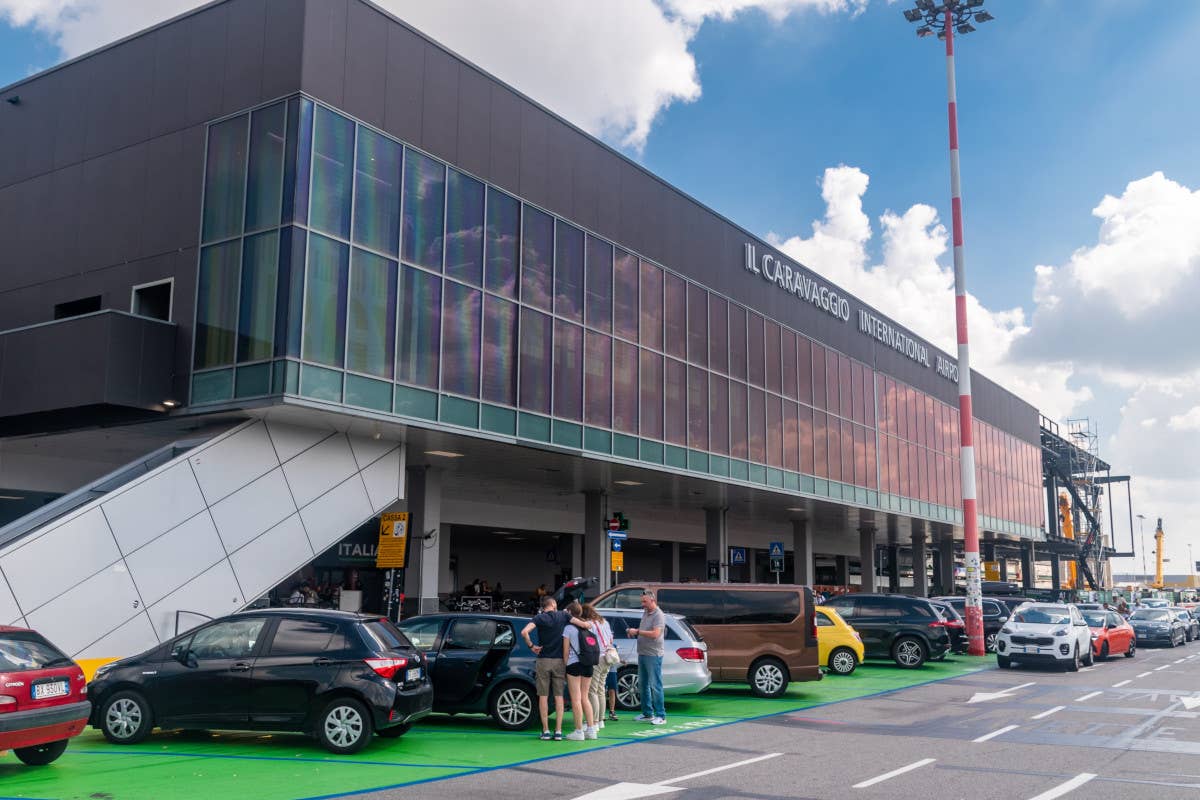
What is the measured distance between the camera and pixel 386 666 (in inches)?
455

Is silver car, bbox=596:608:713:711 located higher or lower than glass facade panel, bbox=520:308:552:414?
lower

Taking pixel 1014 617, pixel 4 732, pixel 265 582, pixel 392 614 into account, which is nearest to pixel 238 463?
pixel 265 582

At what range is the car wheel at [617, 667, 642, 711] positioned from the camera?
52.1ft

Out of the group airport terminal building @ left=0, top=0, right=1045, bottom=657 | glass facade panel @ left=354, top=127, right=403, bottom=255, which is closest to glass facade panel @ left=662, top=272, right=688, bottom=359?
airport terminal building @ left=0, top=0, right=1045, bottom=657

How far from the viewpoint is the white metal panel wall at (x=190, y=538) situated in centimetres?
1659

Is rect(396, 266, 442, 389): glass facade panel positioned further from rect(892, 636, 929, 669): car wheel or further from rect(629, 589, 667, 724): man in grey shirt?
rect(892, 636, 929, 669): car wheel

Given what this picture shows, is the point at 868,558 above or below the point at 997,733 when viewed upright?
above

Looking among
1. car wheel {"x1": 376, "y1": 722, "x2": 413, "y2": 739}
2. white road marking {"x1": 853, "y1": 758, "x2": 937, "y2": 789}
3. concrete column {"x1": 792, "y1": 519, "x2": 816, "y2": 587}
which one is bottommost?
white road marking {"x1": 853, "y1": 758, "x2": 937, "y2": 789}

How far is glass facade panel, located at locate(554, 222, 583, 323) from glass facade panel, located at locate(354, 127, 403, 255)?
5598 mm

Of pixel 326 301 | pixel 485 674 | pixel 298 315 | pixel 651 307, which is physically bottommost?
pixel 485 674

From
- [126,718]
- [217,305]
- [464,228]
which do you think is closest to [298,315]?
[217,305]

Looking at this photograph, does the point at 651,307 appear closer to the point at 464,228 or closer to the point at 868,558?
the point at 464,228

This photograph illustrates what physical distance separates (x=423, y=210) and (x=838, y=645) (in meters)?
13.2

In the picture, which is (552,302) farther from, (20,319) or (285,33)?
(20,319)
